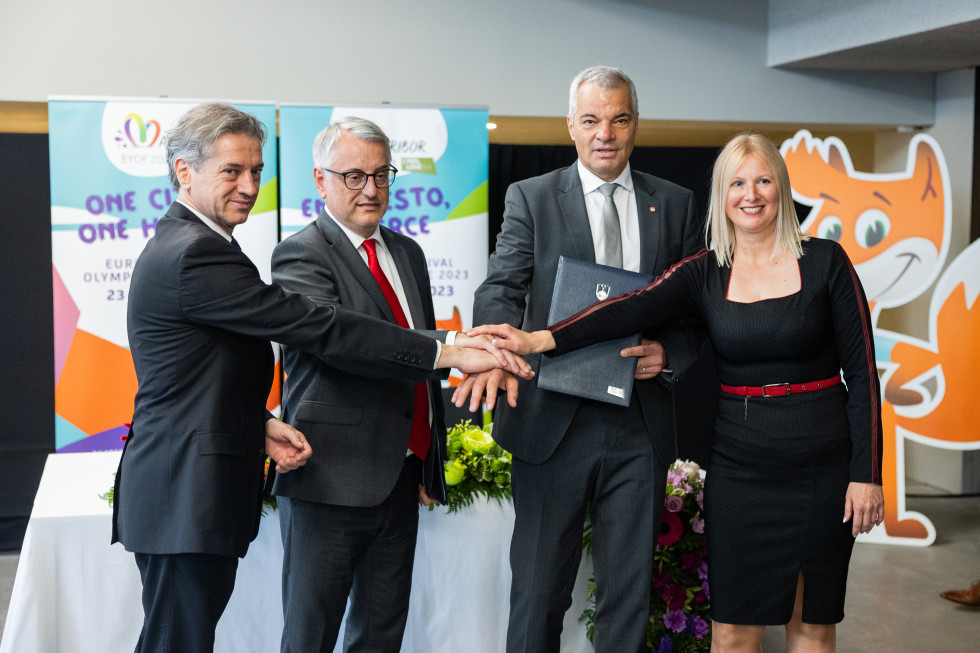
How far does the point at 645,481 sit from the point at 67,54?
14.3ft

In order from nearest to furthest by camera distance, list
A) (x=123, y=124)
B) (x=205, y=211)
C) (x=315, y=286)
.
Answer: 1. (x=205, y=211)
2. (x=315, y=286)
3. (x=123, y=124)

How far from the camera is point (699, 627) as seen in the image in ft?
9.57

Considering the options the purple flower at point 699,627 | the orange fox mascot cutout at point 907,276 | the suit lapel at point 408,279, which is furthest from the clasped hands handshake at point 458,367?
the orange fox mascot cutout at point 907,276

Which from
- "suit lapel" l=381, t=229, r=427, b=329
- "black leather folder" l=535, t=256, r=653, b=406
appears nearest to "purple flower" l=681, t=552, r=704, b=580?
"black leather folder" l=535, t=256, r=653, b=406

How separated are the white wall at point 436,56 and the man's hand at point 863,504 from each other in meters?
4.04

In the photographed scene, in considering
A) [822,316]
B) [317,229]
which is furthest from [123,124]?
[822,316]

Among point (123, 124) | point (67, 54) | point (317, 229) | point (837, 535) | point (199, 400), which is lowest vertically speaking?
point (837, 535)

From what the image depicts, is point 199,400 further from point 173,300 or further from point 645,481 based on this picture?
point 645,481

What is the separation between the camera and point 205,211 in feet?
6.45

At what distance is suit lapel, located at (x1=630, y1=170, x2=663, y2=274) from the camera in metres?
2.46

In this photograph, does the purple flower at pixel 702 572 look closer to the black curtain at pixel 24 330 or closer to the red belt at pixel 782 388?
the red belt at pixel 782 388

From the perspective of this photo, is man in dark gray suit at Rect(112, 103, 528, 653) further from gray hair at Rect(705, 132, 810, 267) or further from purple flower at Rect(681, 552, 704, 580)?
purple flower at Rect(681, 552, 704, 580)

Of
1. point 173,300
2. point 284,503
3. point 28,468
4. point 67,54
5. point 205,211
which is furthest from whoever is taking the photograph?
point 28,468

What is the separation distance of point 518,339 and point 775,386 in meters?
0.66
